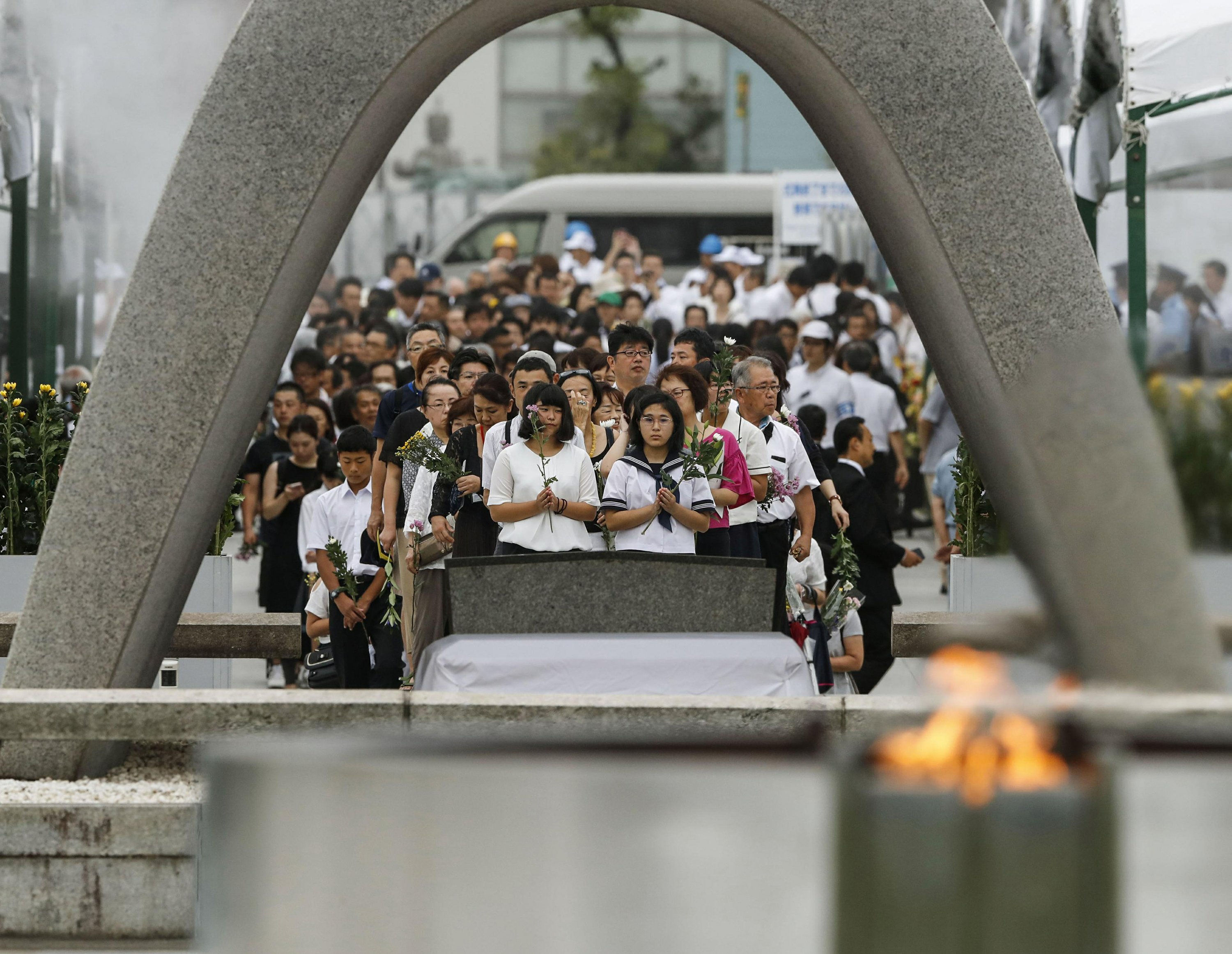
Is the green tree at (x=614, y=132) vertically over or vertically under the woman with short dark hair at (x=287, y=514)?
over

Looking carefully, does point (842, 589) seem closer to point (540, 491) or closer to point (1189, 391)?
point (540, 491)

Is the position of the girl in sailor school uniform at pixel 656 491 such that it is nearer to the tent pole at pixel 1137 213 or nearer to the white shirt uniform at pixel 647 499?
the white shirt uniform at pixel 647 499

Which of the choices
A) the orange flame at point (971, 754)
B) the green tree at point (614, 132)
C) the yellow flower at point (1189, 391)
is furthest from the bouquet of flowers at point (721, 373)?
the green tree at point (614, 132)

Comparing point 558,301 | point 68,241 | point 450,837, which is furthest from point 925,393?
point 450,837

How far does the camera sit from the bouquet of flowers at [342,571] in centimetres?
866

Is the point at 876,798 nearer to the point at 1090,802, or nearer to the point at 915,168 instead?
the point at 1090,802

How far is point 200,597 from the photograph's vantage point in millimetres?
8133

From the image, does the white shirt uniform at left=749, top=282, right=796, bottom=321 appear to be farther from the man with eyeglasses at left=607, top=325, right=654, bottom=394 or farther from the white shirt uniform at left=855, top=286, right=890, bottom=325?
the man with eyeglasses at left=607, top=325, right=654, bottom=394

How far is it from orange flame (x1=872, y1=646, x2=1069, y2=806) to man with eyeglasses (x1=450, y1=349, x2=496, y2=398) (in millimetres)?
7255

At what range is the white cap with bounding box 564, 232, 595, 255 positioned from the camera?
2286 centimetres

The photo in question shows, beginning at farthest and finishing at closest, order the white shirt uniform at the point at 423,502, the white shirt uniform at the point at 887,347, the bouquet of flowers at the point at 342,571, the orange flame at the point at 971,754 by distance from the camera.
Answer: the white shirt uniform at the point at 887,347 < the bouquet of flowers at the point at 342,571 < the white shirt uniform at the point at 423,502 < the orange flame at the point at 971,754

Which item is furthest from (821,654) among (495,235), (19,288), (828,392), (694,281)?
(495,235)

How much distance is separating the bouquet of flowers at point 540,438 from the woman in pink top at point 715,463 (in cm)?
69

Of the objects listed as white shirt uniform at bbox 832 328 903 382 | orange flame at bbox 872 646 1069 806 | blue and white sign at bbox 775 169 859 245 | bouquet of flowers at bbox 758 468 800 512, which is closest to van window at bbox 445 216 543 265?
blue and white sign at bbox 775 169 859 245
